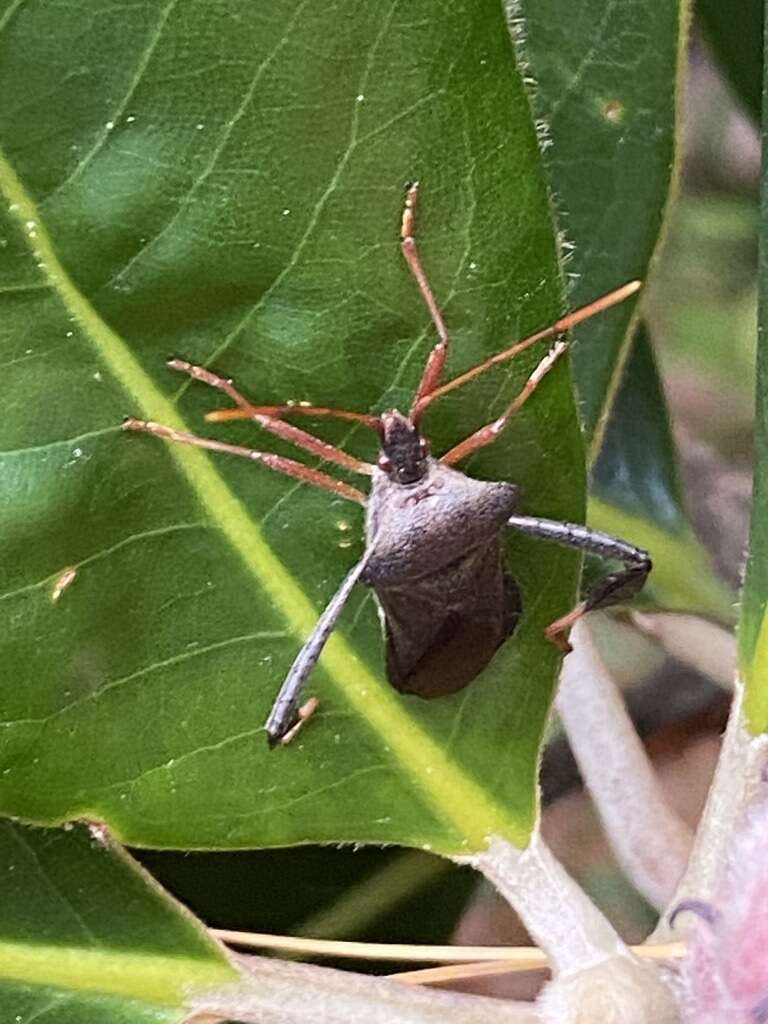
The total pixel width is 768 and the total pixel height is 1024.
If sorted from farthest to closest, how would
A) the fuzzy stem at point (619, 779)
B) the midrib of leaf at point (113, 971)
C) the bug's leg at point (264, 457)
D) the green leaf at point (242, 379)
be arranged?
the fuzzy stem at point (619, 779), the midrib of leaf at point (113, 971), the bug's leg at point (264, 457), the green leaf at point (242, 379)

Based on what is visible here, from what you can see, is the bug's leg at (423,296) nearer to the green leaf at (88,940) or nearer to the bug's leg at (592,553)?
the bug's leg at (592,553)

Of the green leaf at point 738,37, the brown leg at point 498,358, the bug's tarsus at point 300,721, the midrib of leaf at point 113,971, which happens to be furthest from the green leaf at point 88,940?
the green leaf at point 738,37

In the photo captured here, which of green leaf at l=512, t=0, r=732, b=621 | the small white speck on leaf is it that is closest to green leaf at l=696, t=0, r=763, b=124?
green leaf at l=512, t=0, r=732, b=621

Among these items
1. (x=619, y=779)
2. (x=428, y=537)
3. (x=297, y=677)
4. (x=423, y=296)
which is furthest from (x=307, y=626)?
(x=619, y=779)

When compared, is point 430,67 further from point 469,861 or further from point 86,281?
point 469,861

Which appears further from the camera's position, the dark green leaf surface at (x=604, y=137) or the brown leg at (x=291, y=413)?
the dark green leaf surface at (x=604, y=137)

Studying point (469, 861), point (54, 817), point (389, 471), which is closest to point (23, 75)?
point (389, 471)

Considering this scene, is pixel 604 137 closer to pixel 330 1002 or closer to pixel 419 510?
pixel 419 510
